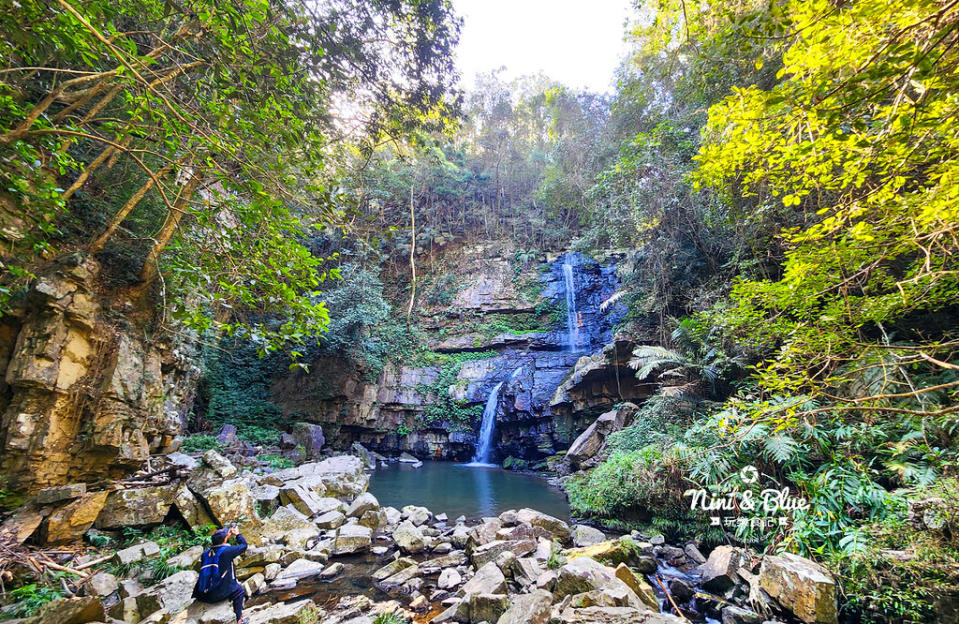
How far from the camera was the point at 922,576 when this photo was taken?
3.19 meters

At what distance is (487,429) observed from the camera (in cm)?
1598

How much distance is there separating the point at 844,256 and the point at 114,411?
939 cm

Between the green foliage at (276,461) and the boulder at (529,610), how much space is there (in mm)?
9874

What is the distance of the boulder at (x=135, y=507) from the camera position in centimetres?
502

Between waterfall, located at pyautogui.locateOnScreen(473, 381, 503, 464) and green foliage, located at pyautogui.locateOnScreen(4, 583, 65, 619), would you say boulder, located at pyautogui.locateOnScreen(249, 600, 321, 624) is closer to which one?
green foliage, located at pyautogui.locateOnScreen(4, 583, 65, 619)

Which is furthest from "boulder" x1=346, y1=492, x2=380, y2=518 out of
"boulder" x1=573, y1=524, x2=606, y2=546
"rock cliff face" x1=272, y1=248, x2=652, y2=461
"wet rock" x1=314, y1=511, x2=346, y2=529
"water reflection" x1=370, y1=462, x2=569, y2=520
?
"rock cliff face" x1=272, y1=248, x2=652, y2=461

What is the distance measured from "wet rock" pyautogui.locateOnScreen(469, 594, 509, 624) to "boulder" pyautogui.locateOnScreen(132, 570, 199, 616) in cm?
302

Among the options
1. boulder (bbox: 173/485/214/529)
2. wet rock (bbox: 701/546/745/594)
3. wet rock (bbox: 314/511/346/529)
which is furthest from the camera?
wet rock (bbox: 314/511/346/529)

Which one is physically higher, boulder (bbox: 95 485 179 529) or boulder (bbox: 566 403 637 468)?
boulder (bbox: 566 403 637 468)

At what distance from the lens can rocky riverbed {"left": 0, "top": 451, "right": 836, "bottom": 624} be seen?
3.52 metres

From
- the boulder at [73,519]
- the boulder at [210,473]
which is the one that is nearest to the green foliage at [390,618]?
the boulder at [210,473]

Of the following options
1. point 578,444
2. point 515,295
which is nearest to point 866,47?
point 578,444

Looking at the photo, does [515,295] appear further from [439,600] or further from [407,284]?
[439,600]

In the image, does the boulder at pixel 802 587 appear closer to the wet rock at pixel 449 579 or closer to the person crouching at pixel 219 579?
the wet rock at pixel 449 579
